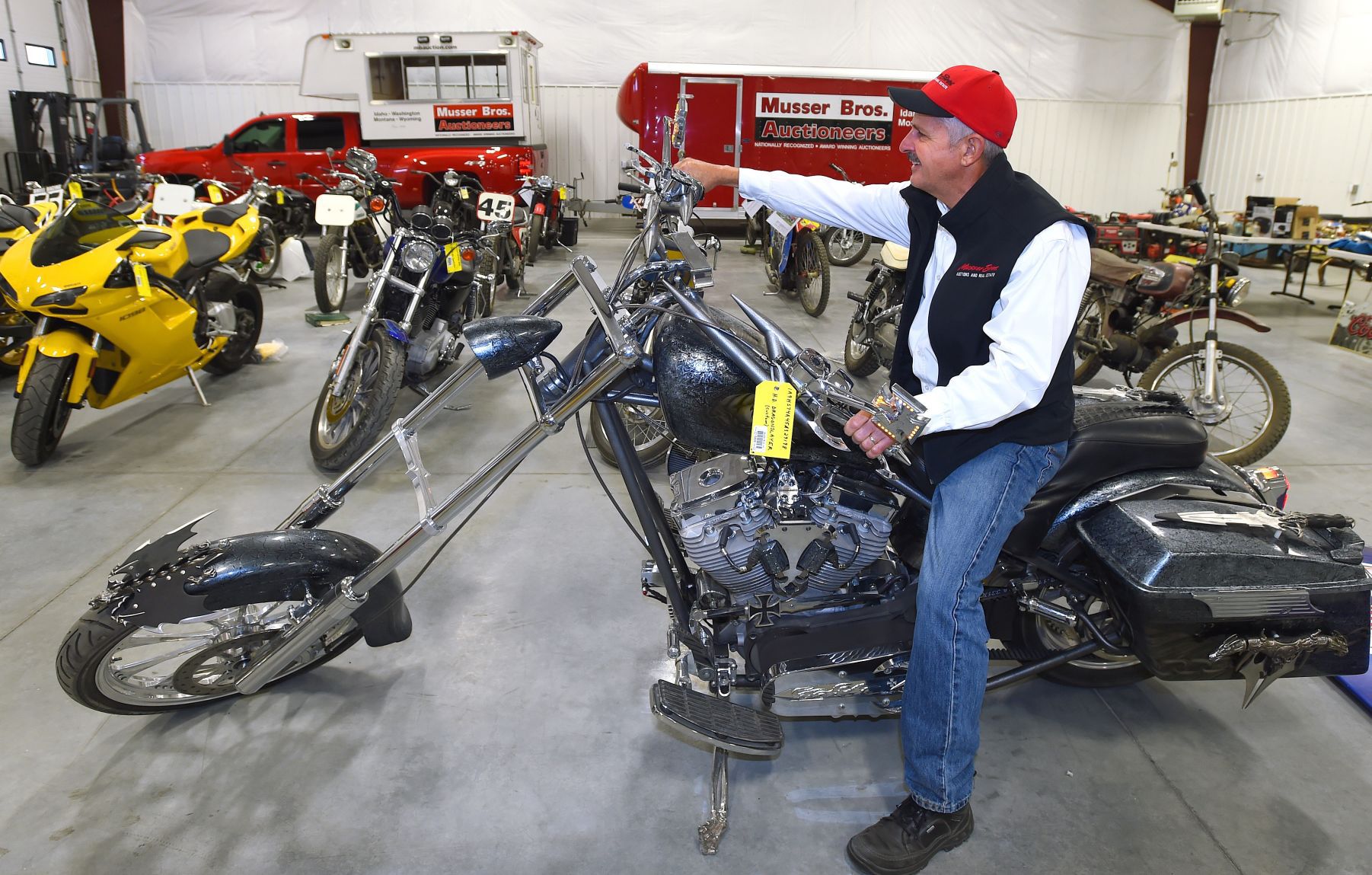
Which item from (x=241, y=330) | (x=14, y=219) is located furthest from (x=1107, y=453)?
(x=14, y=219)

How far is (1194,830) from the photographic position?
2104 mm

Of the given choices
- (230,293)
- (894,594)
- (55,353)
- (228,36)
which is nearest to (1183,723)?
(894,594)

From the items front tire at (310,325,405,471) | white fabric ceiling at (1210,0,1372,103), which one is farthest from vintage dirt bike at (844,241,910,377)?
white fabric ceiling at (1210,0,1372,103)

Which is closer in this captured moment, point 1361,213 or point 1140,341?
point 1140,341

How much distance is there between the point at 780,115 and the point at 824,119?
59cm

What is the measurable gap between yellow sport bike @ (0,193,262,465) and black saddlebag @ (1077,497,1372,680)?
4271 millimetres

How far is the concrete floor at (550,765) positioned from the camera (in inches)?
79.0

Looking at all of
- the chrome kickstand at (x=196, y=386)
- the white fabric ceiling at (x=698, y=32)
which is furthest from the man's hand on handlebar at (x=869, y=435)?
the white fabric ceiling at (x=698, y=32)

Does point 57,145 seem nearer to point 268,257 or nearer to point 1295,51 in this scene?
point 268,257

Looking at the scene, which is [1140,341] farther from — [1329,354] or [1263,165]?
[1263,165]

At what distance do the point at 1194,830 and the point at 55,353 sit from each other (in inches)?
187

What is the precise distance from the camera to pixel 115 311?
4004 millimetres

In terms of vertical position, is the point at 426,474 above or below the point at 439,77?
below

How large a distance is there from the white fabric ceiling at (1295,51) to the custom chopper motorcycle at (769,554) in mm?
12712
